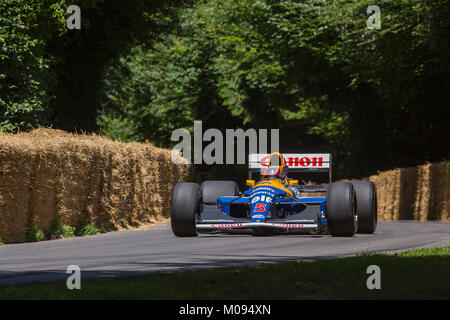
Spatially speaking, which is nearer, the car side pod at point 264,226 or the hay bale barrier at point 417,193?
the car side pod at point 264,226

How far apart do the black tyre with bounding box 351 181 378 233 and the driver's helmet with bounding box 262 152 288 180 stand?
141cm

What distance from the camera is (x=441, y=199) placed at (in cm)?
2645

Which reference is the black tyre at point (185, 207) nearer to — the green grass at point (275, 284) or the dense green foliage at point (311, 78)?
the green grass at point (275, 284)

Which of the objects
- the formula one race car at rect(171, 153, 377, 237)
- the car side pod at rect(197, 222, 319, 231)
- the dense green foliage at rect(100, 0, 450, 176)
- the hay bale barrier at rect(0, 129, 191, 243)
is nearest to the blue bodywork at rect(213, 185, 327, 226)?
the formula one race car at rect(171, 153, 377, 237)

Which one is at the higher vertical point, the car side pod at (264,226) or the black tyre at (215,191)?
the black tyre at (215,191)

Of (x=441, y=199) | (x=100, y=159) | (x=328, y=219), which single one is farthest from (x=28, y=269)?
(x=441, y=199)

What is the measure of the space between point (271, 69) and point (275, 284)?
3191cm

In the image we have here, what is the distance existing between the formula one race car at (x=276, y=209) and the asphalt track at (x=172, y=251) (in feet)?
0.81

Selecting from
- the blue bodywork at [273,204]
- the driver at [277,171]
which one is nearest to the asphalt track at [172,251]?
the blue bodywork at [273,204]

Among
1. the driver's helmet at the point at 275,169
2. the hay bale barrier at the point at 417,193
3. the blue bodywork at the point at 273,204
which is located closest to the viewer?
the blue bodywork at the point at 273,204

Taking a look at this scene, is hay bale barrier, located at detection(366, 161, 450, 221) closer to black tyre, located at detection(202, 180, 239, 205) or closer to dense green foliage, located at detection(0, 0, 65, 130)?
black tyre, located at detection(202, 180, 239, 205)

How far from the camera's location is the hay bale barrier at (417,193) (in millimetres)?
26300

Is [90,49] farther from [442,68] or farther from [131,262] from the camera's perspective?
[131,262]

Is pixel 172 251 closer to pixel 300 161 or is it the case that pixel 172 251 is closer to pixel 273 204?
pixel 273 204
